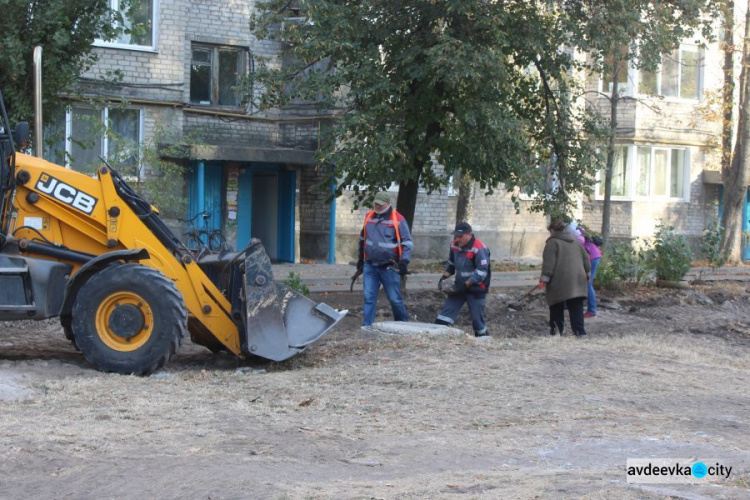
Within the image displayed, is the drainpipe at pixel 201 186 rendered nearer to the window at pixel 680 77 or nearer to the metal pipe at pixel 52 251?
the metal pipe at pixel 52 251

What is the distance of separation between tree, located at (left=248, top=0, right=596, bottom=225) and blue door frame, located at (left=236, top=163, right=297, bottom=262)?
909 centimetres

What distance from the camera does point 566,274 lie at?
1257 cm

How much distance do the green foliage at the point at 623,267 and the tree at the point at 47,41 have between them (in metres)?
9.46

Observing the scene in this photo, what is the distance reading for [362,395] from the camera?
8492mm

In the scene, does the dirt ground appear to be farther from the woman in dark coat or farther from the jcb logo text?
the jcb logo text

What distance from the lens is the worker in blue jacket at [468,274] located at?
11992 millimetres

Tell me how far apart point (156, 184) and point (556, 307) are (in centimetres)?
666

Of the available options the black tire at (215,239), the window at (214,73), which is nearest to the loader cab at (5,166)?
the black tire at (215,239)

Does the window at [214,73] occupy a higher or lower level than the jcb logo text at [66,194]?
higher

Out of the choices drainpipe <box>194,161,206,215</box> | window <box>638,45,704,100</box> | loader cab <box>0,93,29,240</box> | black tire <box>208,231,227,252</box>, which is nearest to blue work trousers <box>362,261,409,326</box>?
loader cab <box>0,93,29,240</box>

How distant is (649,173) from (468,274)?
63.1 feet

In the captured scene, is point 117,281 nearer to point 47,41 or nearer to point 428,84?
point 47,41

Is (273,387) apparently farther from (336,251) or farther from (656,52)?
(336,251)

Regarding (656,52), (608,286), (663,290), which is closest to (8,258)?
(656,52)
